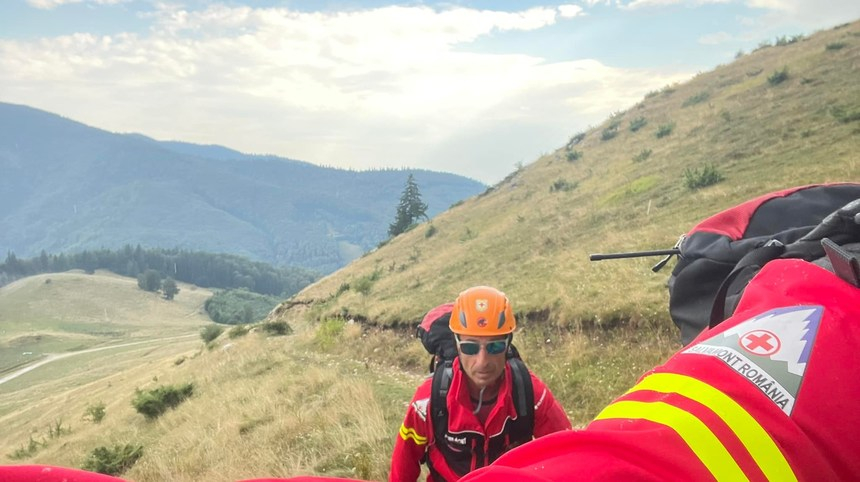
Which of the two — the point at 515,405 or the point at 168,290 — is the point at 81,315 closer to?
the point at 168,290

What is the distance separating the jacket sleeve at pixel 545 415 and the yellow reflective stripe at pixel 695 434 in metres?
2.58

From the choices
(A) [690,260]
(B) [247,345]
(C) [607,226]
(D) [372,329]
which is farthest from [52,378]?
(A) [690,260]

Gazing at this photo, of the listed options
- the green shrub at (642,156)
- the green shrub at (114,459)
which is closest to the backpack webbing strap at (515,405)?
the green shrub at (114,459)

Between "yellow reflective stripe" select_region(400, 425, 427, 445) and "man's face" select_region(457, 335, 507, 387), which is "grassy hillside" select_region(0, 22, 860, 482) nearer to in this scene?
"yellow reflective stripe" select_region(400, 425, 427, 445)

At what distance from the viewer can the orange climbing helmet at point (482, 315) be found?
11.1 feet

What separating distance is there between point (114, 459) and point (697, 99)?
31547 mm

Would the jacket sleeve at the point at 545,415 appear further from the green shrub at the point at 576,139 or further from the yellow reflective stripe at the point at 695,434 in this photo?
the green shrub at the point at 576,139

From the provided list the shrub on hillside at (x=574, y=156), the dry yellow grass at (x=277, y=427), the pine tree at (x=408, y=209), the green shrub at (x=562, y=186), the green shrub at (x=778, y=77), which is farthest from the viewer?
the pine tree at (x=408, y=209)

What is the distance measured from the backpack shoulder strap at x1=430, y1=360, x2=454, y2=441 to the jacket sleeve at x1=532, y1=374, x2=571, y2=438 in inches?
23.4

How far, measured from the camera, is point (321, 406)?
7.27 metres

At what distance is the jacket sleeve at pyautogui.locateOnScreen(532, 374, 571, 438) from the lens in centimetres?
336

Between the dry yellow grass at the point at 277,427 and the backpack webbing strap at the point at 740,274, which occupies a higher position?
the backpack webbing strap at the point at 740,274

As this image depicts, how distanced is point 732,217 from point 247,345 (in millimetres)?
20013

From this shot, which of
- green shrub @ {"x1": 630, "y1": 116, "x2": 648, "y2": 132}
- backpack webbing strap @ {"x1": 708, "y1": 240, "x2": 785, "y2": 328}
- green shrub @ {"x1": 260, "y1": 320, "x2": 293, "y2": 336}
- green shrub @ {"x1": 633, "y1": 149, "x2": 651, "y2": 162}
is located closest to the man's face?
backpack webbing strap @ {"x1": 708, "y1": 240, "x2": 785, "y2": 328}
